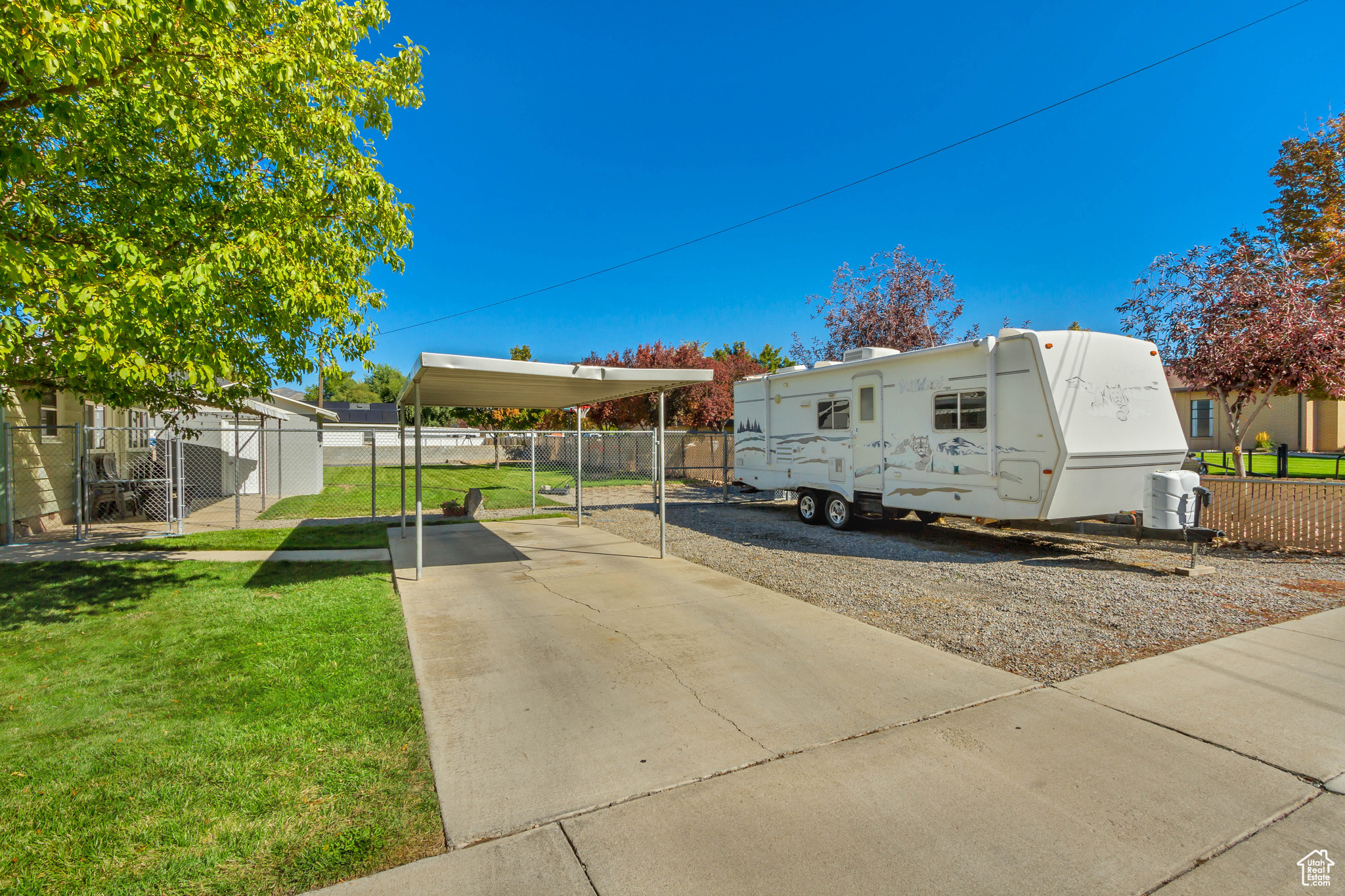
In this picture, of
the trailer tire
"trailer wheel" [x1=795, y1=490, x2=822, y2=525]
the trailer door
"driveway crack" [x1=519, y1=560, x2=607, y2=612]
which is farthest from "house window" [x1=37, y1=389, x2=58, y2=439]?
the trailer door

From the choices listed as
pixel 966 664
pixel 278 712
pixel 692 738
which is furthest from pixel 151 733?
pixel 966 664

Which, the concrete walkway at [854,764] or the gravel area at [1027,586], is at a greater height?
the gravel area at [1027,586]

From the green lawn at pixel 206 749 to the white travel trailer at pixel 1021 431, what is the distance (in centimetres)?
735

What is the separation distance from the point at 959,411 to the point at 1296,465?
736 inches

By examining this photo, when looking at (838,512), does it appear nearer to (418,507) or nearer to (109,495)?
(418,507)

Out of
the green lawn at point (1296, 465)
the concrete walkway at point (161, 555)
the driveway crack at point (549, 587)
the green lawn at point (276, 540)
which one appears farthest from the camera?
the green lawn at point (1296, 465)

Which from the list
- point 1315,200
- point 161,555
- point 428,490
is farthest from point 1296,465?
point 161,555

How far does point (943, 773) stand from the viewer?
10.5 ft

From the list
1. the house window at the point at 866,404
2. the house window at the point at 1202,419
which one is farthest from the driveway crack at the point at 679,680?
the house window at the point at 1202,419

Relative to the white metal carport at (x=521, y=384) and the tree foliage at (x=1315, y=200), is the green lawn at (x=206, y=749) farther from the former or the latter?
the tree foliage at (x=1315, y=200)

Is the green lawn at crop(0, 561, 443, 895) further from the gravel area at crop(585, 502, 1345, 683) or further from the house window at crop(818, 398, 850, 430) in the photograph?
the house window at crop(818, 398, 850, 430)

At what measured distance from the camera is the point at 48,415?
1128 cm

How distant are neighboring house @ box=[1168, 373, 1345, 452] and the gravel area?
833 inches

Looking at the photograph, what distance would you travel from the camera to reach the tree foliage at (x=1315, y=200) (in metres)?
11.3
